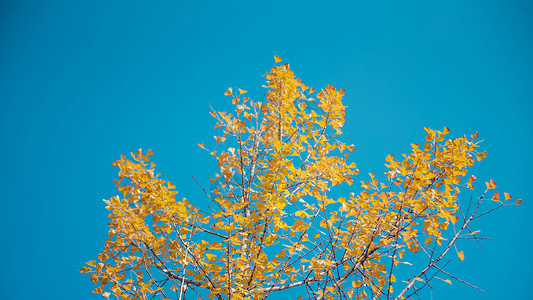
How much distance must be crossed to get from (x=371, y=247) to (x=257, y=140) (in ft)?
3.70

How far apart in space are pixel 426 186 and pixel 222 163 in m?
1.24

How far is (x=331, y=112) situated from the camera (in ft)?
7.66

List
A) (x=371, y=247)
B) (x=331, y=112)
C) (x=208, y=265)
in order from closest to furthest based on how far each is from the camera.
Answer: (x=208, y=265)
(x=371, y=247)
(x=331, y=112)

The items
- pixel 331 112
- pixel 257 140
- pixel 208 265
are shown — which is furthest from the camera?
pixel 257 140

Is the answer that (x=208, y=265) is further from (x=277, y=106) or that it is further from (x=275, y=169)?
(x=277, y=106)

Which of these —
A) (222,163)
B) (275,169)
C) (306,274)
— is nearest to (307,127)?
(275,169)

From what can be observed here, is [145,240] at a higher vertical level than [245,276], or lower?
higher

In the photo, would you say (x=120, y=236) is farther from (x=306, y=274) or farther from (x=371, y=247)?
(x=371, y=247)

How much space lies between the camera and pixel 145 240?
2195 mm

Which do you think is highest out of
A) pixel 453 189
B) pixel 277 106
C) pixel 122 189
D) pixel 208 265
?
pixel 277 106

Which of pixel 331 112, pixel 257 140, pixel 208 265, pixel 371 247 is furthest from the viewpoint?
pixel 257 140

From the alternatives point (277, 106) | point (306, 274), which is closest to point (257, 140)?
point (277, 106)

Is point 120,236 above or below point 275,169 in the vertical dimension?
below

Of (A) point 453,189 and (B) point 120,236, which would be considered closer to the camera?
(A) point 453,189
